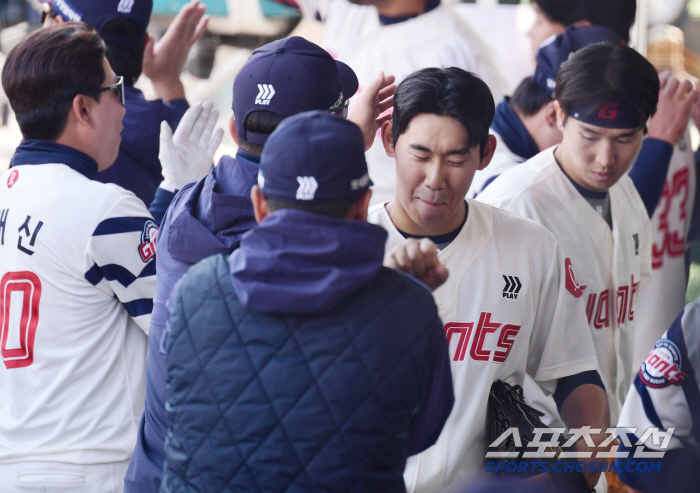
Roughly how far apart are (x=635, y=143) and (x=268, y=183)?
62.0 inches

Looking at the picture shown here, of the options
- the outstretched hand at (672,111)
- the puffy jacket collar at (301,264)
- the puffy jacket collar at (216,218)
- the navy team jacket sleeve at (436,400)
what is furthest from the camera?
the outstretched hand at (672,111)

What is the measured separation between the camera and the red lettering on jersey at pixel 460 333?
177 cm

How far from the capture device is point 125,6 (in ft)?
8.52

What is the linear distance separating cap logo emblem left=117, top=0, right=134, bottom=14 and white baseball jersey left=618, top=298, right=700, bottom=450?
6.72 ft

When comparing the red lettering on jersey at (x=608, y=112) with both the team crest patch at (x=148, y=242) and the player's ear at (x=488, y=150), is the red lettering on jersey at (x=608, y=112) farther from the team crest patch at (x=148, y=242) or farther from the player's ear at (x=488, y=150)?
the team crest patch at (x=148, y=242)

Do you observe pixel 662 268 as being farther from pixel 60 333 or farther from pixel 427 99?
pixel 60 333

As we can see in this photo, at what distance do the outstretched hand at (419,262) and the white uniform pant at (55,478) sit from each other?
3.23ft

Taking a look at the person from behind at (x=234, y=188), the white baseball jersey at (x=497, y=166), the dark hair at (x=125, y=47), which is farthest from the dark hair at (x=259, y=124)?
the white baseball jersey at (x=497, y=166)

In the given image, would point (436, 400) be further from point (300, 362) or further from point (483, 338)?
point (483, 338)

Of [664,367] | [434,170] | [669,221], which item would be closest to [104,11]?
[434,170]

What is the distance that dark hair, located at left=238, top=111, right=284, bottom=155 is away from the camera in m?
1.48

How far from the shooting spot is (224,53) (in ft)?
12.6

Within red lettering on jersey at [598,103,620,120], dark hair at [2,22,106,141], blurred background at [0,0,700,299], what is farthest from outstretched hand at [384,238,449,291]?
blurred background at [0,0,700,299]

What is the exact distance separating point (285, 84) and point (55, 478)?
1.09m
